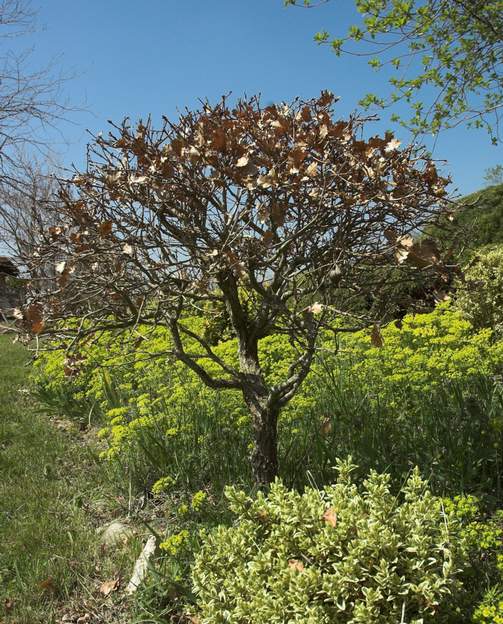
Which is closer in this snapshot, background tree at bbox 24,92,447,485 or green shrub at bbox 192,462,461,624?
green shrub at bbox 192,462,461,624

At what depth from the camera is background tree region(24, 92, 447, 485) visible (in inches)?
109

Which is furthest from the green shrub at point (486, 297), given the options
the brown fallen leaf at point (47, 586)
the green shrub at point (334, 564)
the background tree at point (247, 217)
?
the brown fallen leaf at point (47, 586)

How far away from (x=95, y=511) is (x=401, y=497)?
233 cm

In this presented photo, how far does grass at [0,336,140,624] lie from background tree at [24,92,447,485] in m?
1.36

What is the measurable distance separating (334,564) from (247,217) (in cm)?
171

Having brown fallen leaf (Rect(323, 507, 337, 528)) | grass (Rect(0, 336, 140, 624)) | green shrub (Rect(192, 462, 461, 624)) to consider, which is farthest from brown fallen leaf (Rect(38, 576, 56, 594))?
brown fallen leaf (Rect(323, 507, 337, 528))

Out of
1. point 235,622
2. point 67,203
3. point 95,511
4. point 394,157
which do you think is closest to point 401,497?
point 235,622

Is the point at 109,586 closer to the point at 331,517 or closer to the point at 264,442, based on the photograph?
the point at 264,442

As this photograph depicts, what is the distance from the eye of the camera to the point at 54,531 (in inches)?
152

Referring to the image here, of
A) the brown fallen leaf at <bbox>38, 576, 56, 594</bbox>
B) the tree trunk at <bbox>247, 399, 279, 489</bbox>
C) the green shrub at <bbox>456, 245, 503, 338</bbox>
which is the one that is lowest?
the brown fallen leaf at <bbox>38, 576, 56, 594</bbox>

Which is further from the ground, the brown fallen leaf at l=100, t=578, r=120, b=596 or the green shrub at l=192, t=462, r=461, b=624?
the green shrub at l=192, t=462, r=461, b=624

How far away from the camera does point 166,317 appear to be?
314cm

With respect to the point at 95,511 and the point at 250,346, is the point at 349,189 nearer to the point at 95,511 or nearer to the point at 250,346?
the point at 250,346

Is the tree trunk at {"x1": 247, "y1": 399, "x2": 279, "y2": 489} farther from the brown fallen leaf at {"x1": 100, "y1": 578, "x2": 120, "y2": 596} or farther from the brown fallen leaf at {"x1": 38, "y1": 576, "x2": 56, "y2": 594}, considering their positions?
the brown fallen leaf at {"x1": 38, "y1": 576, "x2": 56, "y2": 594}
